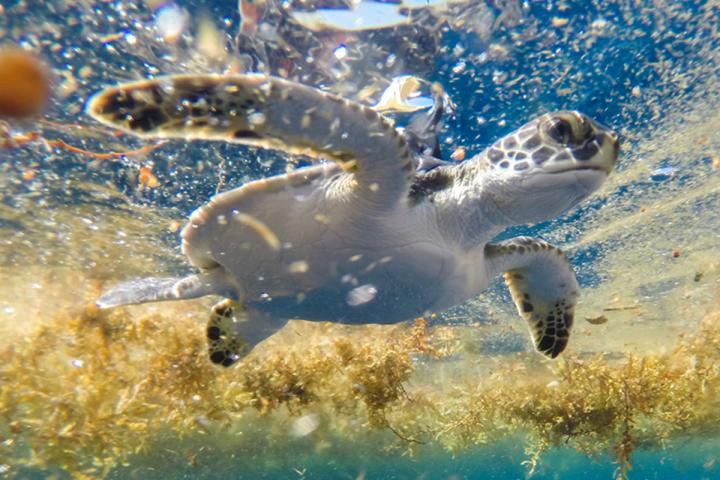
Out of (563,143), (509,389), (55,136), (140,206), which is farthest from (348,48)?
(509,389)

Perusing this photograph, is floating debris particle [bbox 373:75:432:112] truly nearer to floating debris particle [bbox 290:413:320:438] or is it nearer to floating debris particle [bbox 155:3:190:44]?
floating debris particle [bbox 155:3:190:44]

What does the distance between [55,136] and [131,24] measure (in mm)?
2192

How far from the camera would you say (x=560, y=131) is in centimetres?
310

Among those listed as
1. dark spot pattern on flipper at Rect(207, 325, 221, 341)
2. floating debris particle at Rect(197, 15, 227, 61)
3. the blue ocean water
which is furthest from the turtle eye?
dark spot pattern on flipper at Rect(207, 325, 221, 341)

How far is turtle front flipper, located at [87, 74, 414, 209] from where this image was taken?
7.44ft

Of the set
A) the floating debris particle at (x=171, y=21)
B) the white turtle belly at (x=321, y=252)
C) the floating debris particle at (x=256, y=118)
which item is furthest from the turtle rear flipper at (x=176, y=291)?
the floating debris particle at (x=256, y=118)

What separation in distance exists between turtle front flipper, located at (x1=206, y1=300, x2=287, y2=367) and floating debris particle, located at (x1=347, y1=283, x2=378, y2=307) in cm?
142

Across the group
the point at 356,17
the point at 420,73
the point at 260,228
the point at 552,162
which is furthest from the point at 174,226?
the point at 552,162

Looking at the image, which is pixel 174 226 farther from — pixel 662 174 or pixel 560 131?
pixel 662 174

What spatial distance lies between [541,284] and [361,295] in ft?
6.84

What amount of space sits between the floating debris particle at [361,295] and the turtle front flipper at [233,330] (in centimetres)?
142

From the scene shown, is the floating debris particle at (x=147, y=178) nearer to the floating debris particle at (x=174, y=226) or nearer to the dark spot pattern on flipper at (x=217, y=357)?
the floating debris particle at (x=174, y=226)

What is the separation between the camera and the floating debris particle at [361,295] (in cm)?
414

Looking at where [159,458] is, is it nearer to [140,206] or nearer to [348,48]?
[140,206]
